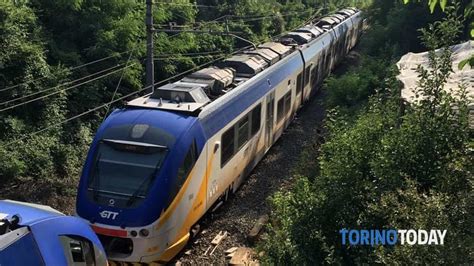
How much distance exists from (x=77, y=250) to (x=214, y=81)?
616cm

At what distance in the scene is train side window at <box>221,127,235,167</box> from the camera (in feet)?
34.3

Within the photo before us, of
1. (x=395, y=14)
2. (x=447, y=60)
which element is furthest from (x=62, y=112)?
(x=395, y=14)

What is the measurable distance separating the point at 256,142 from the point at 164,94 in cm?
343

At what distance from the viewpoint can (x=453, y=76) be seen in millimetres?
10148

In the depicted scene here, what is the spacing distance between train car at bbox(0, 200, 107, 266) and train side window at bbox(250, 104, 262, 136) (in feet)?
21.2

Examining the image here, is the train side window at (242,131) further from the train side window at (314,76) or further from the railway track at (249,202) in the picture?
the train side window at (314,76)

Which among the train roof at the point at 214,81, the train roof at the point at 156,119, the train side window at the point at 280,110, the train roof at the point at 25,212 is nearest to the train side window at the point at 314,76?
the train roof at the point at 214,81

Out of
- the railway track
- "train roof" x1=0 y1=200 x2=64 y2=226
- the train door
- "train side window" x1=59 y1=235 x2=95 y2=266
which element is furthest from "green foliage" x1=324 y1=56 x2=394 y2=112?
"train roof" x1=0 y1=200 x2=64 y2=226

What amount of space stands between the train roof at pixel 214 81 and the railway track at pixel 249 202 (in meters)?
2.52

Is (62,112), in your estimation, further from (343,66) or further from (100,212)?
(343,66)

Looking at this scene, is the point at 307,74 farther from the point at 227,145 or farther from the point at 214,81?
the point at 227,145

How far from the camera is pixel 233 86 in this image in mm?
12016

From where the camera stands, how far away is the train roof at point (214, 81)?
32.4 ft

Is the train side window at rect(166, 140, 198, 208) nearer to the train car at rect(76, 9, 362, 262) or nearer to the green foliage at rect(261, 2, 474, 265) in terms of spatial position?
the train car at rect(76, 9, 362, 262)
